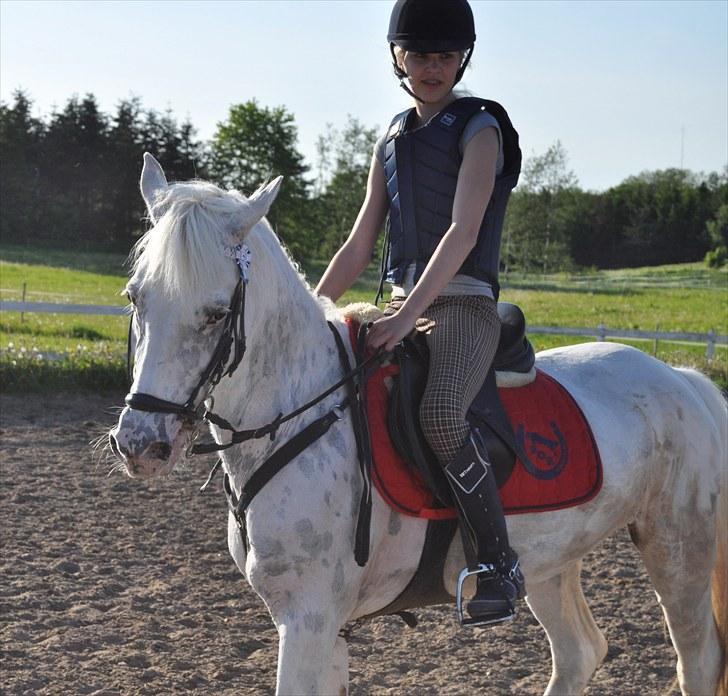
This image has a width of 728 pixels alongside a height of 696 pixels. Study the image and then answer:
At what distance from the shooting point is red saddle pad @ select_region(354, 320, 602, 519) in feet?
11.1

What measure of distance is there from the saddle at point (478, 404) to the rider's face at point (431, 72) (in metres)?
0.83

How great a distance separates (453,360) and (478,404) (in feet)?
0.77

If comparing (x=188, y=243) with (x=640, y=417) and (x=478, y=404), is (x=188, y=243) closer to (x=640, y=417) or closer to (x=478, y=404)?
(x=478, y=404)

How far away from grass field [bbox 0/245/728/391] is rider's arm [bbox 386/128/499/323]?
7.68 feet

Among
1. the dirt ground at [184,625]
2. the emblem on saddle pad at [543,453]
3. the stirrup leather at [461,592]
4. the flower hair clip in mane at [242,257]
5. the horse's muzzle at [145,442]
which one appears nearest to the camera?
the horse's muzzle at [145,442]

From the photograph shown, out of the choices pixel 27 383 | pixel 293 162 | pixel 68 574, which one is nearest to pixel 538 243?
pixel 293 162

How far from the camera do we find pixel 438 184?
3529 millimetres

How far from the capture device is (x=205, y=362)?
2.86 m

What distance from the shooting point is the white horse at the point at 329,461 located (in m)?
2.83

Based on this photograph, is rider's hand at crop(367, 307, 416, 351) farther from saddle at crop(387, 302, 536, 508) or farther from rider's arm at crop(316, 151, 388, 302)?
rider's arm at crop(316, 151, 388, 302)

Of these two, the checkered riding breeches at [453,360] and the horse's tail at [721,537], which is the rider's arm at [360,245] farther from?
the horse's tail at [721,537]

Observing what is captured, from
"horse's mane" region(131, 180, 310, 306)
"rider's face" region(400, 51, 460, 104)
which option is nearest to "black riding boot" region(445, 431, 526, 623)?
"horse's mane" region(131, 180, 310, 306)

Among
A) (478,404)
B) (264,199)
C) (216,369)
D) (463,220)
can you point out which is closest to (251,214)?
(264,199)

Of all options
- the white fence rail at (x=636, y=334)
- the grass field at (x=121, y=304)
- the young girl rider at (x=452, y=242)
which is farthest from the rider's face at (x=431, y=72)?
the white fence rail at (x=636, y=334)
